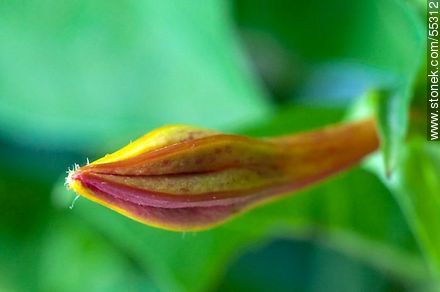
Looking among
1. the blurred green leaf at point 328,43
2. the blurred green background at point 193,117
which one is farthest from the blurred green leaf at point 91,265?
the blurred green leaf at point 328,43

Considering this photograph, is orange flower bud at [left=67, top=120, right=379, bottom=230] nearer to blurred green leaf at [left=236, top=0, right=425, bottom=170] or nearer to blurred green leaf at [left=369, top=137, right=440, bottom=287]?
blurred green leaf at [left=369, top=137, right=440, bottom=287]

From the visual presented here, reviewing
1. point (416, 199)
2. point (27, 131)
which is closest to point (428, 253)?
point (416, 199)

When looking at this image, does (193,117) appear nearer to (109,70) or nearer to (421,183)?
(109,70)

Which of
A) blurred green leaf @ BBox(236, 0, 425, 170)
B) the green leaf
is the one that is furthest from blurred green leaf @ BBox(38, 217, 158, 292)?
the green leaf

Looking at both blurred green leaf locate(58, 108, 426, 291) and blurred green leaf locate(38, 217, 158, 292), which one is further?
blurred green leaf locate(38, 217, 158, 292)

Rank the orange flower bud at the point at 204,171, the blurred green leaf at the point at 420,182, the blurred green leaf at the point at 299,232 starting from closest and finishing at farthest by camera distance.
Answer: the orange flower bud at the point at 204,171
the blurred green leaf at the point at 420,182
the blurred green leaf at the point at 299,232

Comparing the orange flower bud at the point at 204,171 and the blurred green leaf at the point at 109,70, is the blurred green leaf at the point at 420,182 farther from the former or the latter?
the blurred green leaf at the point at 109,70
